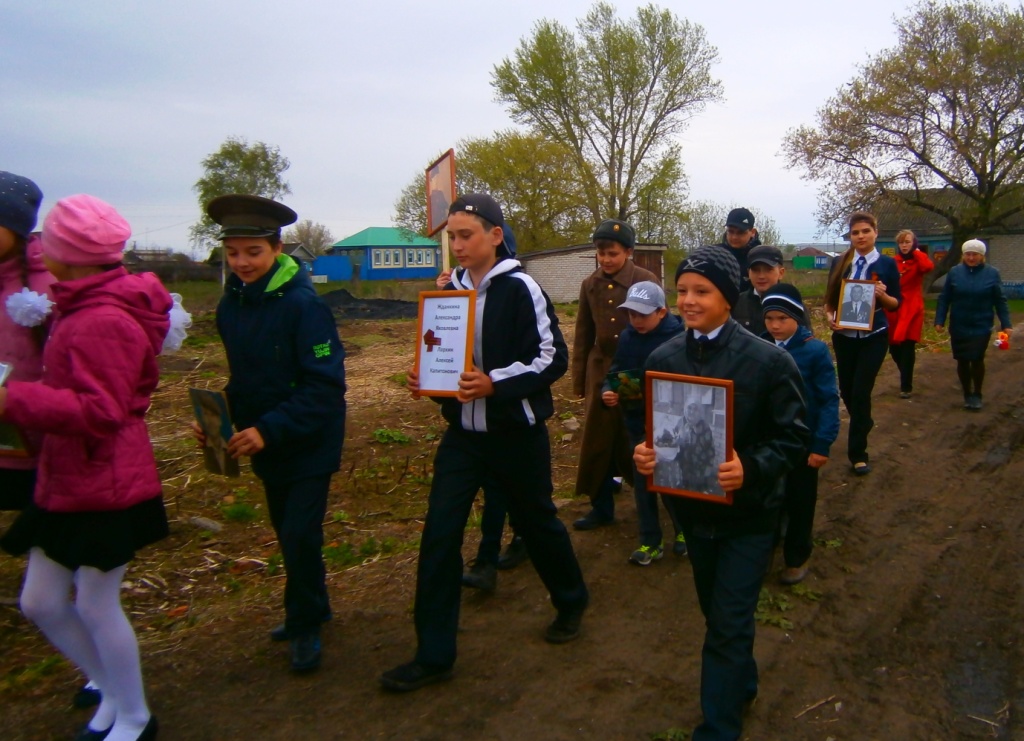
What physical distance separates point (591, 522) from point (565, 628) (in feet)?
5.51

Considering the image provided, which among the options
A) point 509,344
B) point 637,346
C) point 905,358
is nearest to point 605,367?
point 637,346

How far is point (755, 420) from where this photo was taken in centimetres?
321

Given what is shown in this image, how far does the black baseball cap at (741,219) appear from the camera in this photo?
6.41 meters

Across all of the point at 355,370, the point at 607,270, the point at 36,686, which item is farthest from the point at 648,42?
the point at 36,686

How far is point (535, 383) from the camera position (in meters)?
3.78

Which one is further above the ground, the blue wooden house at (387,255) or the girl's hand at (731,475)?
the blue wooden house at (387,255)

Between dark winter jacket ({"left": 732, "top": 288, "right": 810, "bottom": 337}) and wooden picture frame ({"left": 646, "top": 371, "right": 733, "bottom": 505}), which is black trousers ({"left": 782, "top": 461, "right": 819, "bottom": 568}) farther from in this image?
wooden picture frame ({"left": 646, "top": 371, "right": 733, "bottom": 505})

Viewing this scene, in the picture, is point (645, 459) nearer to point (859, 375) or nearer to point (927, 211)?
point (859, 375)

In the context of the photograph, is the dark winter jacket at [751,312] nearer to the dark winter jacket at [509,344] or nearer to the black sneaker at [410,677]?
the dark winter jacket at [509,344]

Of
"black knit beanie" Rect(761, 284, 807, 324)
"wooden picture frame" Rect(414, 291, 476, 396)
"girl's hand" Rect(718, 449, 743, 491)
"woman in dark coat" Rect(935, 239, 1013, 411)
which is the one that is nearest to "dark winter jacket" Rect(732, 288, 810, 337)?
"black knit beanie" Rect(761, 284, 807, 324)

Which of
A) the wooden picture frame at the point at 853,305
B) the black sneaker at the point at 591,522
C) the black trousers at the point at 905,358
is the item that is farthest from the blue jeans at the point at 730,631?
the black trousers at the point at 905,358

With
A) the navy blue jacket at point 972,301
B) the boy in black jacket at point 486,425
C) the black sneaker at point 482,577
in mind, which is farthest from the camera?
the navy blue jacket at point 972,301

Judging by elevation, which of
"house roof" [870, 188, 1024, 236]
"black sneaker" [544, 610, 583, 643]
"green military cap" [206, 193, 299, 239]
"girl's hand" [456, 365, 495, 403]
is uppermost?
"house roof" [870, 188, 1024, 236]

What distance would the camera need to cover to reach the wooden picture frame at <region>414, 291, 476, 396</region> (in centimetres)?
373
